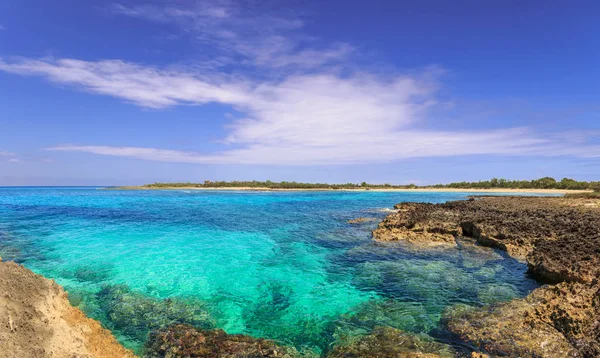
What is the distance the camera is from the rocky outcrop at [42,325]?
5.85 m

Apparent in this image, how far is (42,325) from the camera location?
674 centimetres

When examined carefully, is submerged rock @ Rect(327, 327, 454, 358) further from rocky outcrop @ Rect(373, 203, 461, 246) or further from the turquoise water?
rocky outcrop @ Rect(373, 203, 461, 246)

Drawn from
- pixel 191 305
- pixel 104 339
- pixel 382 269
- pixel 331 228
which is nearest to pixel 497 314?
pixel 382 269

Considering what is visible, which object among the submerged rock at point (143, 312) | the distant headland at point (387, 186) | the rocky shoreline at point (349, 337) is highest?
the distant headland at point (387, 186)

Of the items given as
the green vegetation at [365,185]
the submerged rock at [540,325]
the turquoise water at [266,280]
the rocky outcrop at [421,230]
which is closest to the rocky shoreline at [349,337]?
the submerged rock at [540,325]

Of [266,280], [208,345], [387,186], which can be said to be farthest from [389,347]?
[387,186]

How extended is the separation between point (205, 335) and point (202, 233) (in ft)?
54.7

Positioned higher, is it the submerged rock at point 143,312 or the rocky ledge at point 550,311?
the rocky ledge at point 550,311

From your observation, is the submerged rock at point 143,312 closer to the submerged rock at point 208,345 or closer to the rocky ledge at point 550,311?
the submerged rock at point 208,345

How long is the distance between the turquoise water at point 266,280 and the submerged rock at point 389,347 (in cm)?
41

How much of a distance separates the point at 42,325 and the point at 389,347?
26.1 feet

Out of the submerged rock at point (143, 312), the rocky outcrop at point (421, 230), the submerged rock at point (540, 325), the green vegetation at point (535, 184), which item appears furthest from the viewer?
the green vegetation at point (535, 184)

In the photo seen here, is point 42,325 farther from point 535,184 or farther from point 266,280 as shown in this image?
point 535,184

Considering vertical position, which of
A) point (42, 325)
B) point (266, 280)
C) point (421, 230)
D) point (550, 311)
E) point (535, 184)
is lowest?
point (266, 280)
